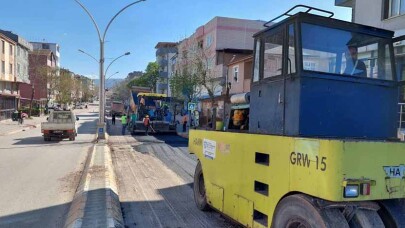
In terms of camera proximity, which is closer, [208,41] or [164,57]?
[208,41]

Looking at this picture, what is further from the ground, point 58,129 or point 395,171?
point 395,171

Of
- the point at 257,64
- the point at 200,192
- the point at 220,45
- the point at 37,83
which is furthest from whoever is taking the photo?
the point at 37,83

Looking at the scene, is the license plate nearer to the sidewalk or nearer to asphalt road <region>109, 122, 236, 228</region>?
asphalt road <region>109, 122, 236, 228</region>

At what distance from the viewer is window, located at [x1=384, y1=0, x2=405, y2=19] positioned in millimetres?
14320

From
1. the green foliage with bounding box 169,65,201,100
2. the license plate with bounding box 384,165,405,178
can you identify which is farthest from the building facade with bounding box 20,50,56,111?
the license plate with bounding box 384,165,405,178

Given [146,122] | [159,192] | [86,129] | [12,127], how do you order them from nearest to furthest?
[159,192], [146,122], [12,127], [86,129]

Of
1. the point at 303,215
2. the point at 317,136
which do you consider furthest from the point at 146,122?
the point at 303,215

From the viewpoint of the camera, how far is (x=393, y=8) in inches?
581

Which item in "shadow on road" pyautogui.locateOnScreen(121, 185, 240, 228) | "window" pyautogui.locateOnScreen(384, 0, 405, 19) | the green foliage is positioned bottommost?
"shadow on road" pyautogui.locateOnScreen(121, 185, 240, 228)

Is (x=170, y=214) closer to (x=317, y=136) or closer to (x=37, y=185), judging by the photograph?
(x=317, y=136)

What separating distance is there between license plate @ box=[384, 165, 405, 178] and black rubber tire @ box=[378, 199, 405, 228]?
457 mm

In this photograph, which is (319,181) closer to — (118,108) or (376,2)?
(376,2)

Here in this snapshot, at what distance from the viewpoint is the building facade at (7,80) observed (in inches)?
1750

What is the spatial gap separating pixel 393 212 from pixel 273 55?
2.44 metres
